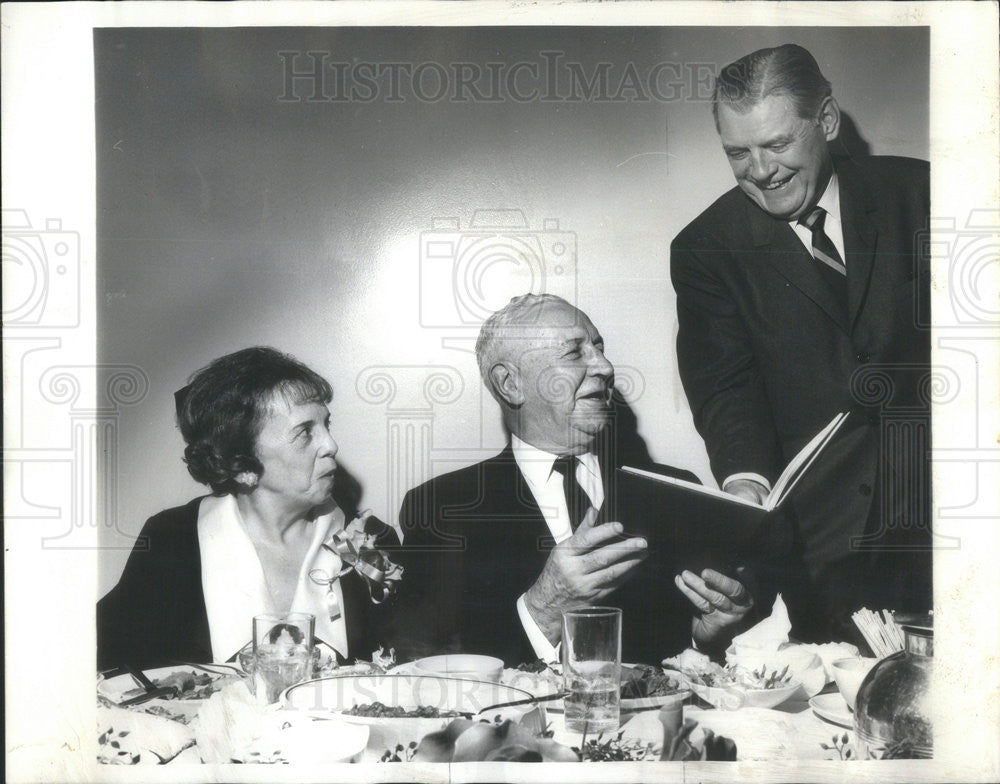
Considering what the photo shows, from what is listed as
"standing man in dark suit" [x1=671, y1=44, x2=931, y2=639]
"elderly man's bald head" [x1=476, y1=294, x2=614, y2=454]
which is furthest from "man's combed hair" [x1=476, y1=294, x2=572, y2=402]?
"standing man in dark suit" [x1=671, y1=44, x2=931, y2=639]

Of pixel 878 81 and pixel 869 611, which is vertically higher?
pixel 878 81

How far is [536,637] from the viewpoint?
211 centimetres

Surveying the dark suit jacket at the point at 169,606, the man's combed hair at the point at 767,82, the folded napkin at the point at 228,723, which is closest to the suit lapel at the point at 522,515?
the dark suit jacket at the point at 169,606

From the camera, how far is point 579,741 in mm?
2072

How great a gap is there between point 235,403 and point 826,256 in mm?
1438

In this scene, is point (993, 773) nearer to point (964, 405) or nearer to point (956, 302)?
point (964, 405)

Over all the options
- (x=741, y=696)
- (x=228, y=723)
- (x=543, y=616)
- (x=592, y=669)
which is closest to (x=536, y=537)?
(x=543, y=616)

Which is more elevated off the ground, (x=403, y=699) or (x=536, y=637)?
(x=536, y=637)

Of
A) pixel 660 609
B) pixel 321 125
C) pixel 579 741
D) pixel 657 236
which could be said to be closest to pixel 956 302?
pixel 657 236

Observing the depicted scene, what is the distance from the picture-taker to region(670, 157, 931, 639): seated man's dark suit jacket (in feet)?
6.97

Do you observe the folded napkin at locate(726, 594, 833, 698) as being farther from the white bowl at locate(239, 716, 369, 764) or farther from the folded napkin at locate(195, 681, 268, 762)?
the folded napkin at locate(195, 681, 268, 762)

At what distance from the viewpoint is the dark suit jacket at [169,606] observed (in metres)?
2.12

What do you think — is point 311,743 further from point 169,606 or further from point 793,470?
point 793,470

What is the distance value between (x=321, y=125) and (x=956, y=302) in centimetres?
156
